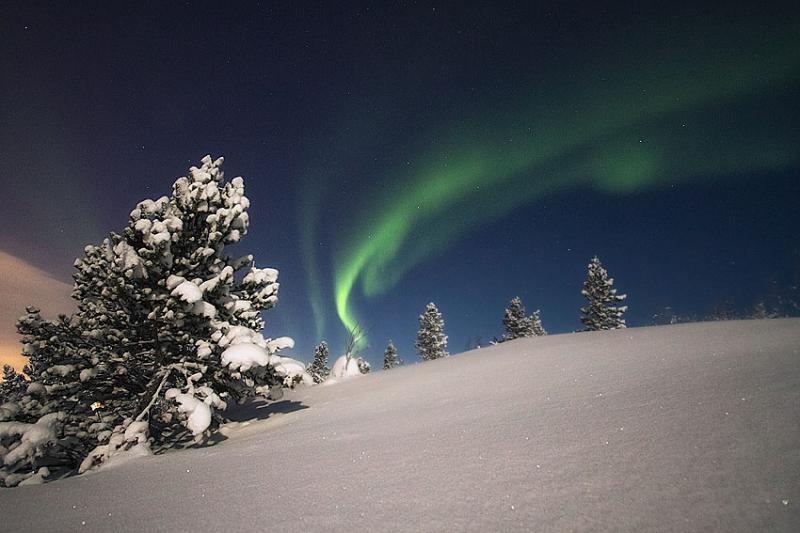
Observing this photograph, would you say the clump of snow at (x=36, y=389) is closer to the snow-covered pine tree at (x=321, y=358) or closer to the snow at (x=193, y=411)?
the snow at (x=193, y=411)

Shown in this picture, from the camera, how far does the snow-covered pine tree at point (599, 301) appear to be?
33.0 meters

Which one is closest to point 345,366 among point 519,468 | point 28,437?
point 28,437

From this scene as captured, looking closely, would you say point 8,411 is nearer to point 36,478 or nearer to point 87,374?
point 87,374

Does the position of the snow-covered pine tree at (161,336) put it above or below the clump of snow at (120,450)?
above

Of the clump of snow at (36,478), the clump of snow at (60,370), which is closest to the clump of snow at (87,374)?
the clump of snow at (60,370)

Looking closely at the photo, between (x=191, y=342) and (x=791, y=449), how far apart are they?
350 inches

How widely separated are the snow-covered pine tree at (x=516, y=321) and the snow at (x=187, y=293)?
37596 millimetres

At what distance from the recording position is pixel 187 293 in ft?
20.9

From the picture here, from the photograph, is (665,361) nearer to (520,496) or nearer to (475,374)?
(475,374)

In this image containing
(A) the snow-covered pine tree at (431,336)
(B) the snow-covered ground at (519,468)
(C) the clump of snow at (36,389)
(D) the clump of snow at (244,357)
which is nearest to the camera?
(B) the snow-covered ground at (519,468)

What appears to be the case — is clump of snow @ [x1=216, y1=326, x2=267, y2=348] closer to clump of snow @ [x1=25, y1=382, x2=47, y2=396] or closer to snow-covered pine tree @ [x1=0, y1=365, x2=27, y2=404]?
clump of snow @ [x1=25, y1=382, x2=47, y2=396]

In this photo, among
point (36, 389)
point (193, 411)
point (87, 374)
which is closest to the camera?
point (193, 411)

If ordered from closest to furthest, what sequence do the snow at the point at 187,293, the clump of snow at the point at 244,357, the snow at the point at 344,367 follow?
the clump of snow at the point at 244,357 < the snow at the point at 187,293 < the snow at the point at 344,367

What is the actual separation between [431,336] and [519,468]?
3883cm
